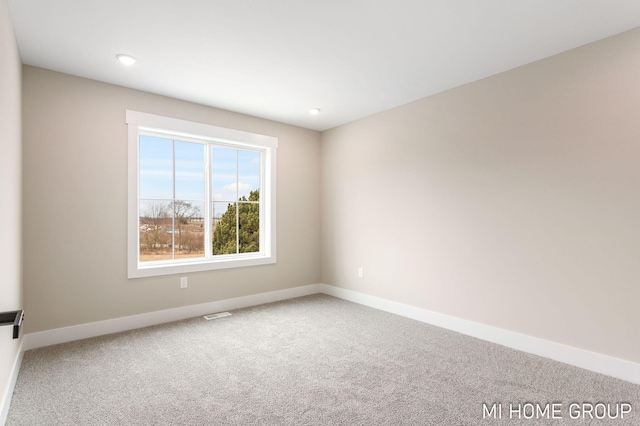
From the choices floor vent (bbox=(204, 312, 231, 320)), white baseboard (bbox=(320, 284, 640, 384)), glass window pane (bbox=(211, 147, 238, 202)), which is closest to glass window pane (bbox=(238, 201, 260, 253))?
glass window pane (bbox=(211, 147, 238, 202))

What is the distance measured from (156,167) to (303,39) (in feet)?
7.52

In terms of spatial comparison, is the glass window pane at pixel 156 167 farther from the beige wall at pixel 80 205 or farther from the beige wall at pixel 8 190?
the beige wall at pixel 8 190

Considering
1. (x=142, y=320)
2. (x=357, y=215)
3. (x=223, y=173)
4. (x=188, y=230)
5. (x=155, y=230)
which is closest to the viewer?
(x=142, y=320)

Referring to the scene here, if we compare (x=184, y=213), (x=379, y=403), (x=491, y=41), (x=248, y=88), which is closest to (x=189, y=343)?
(x=184, y=213)

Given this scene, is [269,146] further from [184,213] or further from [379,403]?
[379,403]

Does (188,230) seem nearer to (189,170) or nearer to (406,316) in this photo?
(189,170)

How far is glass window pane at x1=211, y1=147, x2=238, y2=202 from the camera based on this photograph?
166 inches

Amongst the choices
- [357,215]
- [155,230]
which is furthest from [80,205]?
[357,215]

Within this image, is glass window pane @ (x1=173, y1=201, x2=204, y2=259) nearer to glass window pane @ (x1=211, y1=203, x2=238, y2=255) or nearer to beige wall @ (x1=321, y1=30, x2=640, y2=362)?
glass window pane @ (x1=211, y1=203, x2=238, y2=255)

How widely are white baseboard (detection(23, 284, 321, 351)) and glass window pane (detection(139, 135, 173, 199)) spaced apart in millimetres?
1320

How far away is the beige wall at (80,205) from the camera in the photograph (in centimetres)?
295

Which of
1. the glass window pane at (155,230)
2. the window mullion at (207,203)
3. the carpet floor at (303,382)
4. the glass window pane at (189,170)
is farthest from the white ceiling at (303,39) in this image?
the carpet floor at (303,382)

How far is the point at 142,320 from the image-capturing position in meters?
3.49

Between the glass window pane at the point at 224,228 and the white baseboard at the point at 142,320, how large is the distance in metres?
0.66
